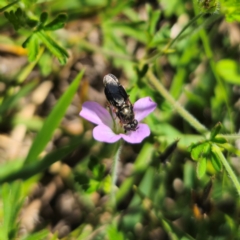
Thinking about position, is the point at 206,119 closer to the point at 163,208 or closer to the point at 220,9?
the point at 163,208

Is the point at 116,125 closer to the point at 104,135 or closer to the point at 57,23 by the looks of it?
the point at 104,135

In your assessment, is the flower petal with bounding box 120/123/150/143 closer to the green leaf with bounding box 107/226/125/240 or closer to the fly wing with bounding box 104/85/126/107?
the fly wing with bounding box 104/85/126/107

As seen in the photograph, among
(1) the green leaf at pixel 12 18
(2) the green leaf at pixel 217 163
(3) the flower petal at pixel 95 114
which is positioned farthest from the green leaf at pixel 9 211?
(2) the green leaf at pixel 217 163

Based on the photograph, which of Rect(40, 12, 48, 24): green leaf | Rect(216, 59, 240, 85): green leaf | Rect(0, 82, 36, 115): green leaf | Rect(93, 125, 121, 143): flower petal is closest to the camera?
Rect(93, 125, 121, 143): flower petal

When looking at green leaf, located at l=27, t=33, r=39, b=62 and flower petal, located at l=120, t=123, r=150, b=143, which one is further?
green leaf, located at l=27, t=33, r=39, b=62

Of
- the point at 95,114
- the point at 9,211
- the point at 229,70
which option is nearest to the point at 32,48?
the point at 95,114

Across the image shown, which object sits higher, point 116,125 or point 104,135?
point 104,135

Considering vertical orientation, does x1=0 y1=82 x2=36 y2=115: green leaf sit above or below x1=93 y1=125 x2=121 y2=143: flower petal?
below

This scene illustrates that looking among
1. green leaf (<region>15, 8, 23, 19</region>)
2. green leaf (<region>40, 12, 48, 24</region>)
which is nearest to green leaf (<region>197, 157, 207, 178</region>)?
green leaf (<region>40, 12, 48, 24</region>)
